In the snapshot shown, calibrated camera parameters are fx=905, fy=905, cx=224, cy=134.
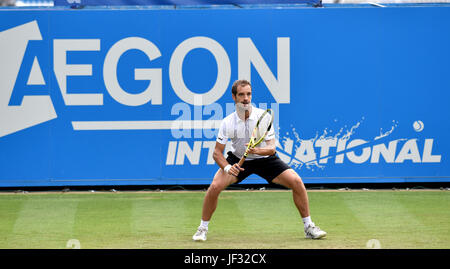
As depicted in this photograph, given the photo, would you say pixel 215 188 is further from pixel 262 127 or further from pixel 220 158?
pixel 262 127

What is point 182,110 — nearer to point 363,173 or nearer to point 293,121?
point 293,121

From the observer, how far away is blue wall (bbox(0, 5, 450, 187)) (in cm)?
1365

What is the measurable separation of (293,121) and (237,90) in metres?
4.66

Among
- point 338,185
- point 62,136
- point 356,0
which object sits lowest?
point 338,185

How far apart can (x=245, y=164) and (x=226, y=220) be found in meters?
1.74

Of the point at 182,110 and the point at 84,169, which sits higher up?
the point at 182,110

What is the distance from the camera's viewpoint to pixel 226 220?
36.1ft

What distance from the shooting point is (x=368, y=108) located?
13.8 metres

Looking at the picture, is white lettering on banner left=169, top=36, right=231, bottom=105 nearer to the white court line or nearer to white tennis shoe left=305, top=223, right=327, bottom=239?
the white court line

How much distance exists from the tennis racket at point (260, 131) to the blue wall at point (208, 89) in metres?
4.27

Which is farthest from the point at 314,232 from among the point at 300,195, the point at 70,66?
the point at 70,66
